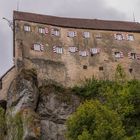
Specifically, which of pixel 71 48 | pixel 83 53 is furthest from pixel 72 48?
pixel 83 53

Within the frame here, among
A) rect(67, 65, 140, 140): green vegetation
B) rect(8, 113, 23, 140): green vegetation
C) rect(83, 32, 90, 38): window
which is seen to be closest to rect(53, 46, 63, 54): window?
rect(83, 32, 90, 38): window

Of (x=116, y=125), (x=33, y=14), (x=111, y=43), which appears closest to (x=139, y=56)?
(x=111, y=43)

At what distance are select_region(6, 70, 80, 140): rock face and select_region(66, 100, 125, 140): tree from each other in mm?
5779

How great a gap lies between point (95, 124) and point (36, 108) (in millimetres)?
10395

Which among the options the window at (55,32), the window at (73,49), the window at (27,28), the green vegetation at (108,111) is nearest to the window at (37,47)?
the window at (27,28)

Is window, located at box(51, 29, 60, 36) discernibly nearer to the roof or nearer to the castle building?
the castle building

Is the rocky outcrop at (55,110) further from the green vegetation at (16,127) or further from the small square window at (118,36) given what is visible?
the small square window at (118,36)

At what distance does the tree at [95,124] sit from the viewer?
52.2 meters

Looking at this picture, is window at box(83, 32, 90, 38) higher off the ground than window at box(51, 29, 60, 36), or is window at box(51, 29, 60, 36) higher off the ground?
window at box(51, 29, 60, 36)

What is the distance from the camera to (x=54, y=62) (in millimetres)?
66812

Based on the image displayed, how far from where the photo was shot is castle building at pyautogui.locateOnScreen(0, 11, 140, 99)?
66250mm

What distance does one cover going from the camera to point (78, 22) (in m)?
72.6

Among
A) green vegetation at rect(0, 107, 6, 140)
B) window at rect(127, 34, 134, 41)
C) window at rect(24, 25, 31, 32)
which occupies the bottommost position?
green vegetation at rect(0, 107, 6, 140)

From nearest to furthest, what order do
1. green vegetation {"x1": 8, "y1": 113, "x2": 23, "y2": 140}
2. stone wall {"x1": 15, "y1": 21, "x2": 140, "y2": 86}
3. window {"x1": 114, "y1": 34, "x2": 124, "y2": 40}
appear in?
1. green vegetation {"x1": 8, "y1": 113, "x2": 23, "y2": 140}
2. stone wall {"x1": 15, "y1": 21, "x2": 140, "y2": 86}
3. window {"x1": 114, "y1": 34, "x2": 124, "y2": 40}
